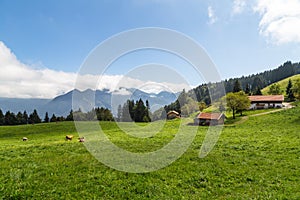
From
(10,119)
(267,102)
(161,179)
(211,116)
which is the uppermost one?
(267,102)

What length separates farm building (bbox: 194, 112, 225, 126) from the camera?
191ft

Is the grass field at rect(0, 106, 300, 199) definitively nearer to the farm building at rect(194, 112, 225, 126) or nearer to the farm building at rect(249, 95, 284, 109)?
the farm building at rect(194, 112, 225, 126)

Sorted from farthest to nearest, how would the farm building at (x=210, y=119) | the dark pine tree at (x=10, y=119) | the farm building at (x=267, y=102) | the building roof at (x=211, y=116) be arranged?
1. the dark pine tree at (x=10, y=119)
2. the farm building at (x=267, y=102)
3. the building roof at (x=211, y=116)
4. the farm building at (x=210, y=119)

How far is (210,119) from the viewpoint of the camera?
60.5 meters

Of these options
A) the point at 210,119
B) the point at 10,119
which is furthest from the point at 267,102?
the point at 10,119

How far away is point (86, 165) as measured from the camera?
46.2 ft

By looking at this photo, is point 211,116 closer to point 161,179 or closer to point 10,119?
point 161,179

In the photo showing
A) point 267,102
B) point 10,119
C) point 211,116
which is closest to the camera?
point 211,116

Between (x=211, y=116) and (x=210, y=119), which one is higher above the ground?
(x=211, y=116)

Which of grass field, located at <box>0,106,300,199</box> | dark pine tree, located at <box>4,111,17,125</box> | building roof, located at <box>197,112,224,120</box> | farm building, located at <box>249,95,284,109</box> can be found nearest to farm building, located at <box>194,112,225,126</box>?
building roof, located at <box>197,112,224,120</box>

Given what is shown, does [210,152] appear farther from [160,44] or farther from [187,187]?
[160,44]

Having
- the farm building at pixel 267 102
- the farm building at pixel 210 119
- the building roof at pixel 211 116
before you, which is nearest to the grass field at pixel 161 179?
the farm building at pixel 210 119

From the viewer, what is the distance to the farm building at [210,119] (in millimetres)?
58188

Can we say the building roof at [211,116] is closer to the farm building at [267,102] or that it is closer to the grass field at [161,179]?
the farm building at [267,102]
